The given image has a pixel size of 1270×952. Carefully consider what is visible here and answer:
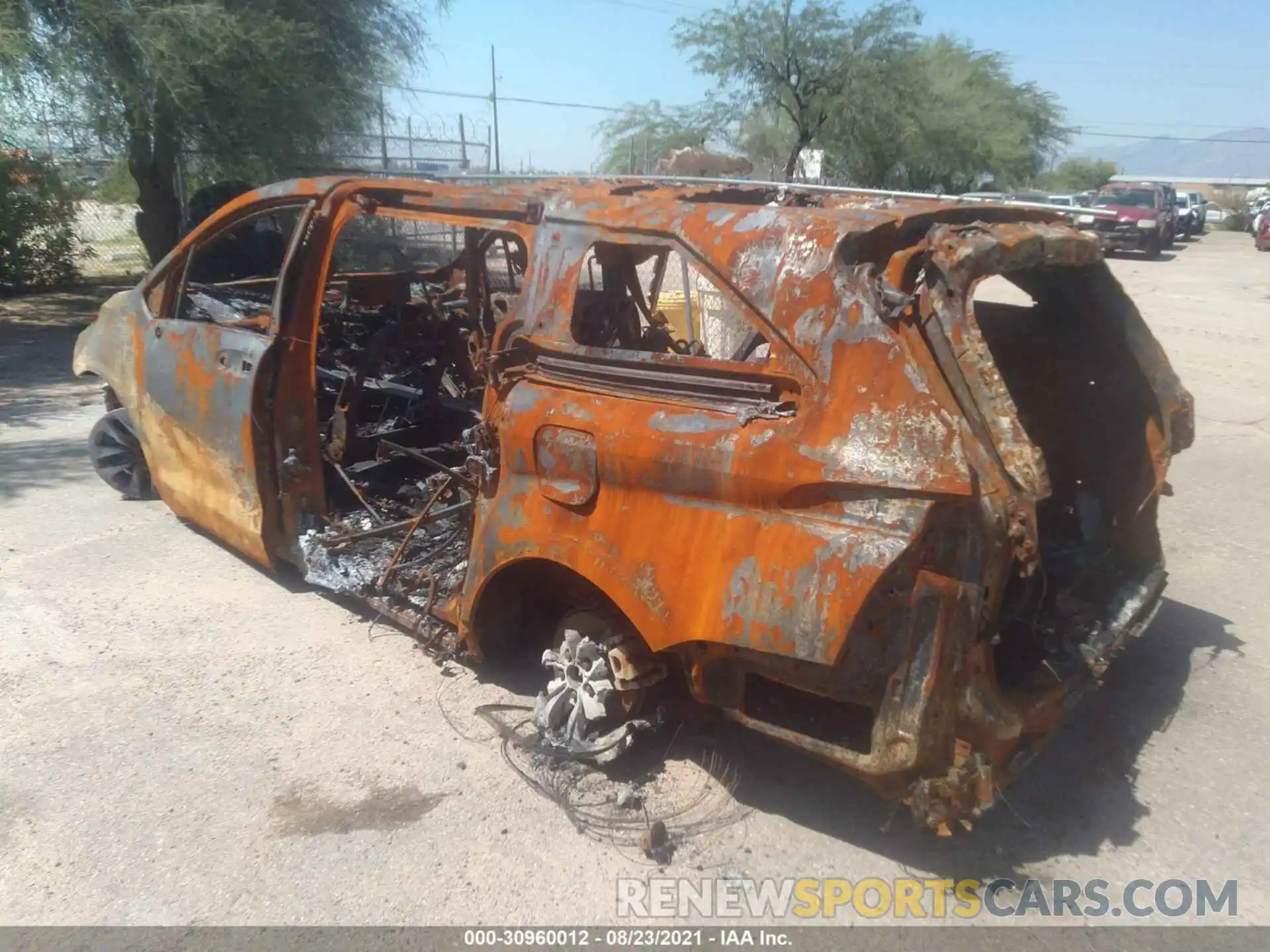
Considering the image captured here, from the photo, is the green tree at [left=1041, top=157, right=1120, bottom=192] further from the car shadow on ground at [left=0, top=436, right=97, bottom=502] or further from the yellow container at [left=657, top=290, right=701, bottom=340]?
the car shadow on ground at [left=0, top=436, right=97, bottom=502]

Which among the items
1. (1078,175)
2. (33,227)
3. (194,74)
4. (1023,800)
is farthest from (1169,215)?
(1078,175)

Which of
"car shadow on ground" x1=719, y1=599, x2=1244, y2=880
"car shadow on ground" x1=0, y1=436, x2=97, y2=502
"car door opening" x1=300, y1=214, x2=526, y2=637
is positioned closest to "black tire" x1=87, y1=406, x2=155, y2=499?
"car shadow on ground" x1=0, y1=436, x2=97, y2=502

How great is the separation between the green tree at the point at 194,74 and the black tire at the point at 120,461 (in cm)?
696

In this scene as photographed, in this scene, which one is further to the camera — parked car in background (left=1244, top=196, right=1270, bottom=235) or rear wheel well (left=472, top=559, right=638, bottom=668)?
parked car in background (left=1244, top=196, right=1270, bottom=235)

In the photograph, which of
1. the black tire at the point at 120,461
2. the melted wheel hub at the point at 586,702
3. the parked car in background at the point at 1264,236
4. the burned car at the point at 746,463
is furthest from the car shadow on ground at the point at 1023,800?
the parked car in background at the point at 1264,236

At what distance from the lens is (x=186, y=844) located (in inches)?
118

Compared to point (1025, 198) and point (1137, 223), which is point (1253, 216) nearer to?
point (1137, 223)

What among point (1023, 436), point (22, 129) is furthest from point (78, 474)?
point (22, 129)

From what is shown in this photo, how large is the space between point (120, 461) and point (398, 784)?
3.61 meters

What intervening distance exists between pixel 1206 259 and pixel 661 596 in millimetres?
26833

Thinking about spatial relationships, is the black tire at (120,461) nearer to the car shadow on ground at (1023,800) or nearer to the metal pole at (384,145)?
the car shadow on ground at (1023,800)

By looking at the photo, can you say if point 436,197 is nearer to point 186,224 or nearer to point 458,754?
point 458,754

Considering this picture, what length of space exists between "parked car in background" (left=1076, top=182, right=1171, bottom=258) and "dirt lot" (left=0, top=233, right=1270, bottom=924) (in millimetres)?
22509

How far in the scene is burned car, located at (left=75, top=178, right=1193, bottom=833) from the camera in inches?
101
